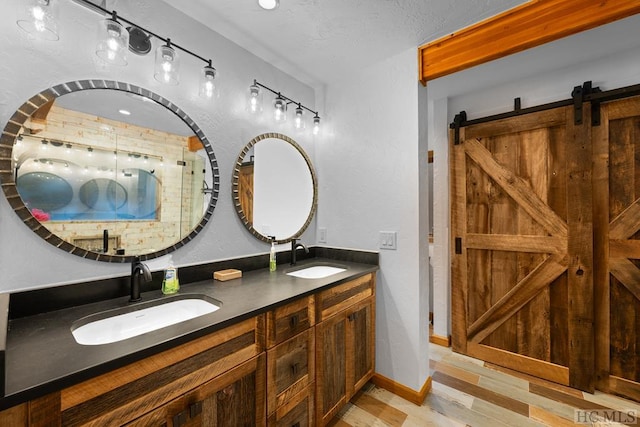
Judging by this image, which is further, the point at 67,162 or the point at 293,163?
the point at 293,163

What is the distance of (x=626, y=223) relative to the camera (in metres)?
1.87

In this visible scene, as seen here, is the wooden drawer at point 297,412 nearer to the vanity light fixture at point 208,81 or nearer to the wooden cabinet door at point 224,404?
the wooden cabinet door at point 224,404

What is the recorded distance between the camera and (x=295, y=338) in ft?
4.43

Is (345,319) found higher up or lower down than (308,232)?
lower down

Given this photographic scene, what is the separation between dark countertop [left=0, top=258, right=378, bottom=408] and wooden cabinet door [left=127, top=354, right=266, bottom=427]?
8.4 inches

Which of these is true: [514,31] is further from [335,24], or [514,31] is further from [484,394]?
A: [484,394]

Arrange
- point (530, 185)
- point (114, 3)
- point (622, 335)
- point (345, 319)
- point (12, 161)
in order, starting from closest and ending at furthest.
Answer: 1. point (12, 161)
2. point (114, 3)
3. point (345, 319)
4. point (622, 335)
5. point (530, 185)

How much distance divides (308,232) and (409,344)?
118cm

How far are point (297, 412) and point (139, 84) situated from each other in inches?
74.1

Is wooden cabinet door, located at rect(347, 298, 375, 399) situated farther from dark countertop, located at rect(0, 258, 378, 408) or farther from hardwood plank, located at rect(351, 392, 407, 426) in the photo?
dark countertop, located at rect(0, 258, 378, 408)

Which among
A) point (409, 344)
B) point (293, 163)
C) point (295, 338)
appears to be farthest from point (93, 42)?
point (409, 344)

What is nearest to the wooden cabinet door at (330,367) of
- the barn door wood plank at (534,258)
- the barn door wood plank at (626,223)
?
the barn door wood plank at (534,258)

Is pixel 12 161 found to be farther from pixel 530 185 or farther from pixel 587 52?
pixel 587 52
